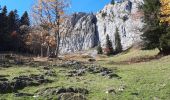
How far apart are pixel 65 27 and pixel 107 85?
40201 mm

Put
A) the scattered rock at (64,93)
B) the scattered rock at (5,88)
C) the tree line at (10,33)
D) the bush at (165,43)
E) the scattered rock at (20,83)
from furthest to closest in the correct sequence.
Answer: the tree line at (10,33)
the bush at (165,43)
the scattered rock at (20,83)
the scattered rock at (5,88)
the scattered rock at (64,93)

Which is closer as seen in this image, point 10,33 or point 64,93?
point 64,93

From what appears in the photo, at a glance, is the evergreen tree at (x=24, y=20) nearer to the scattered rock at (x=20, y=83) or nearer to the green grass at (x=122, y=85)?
the green grass at (x=122, y=85)

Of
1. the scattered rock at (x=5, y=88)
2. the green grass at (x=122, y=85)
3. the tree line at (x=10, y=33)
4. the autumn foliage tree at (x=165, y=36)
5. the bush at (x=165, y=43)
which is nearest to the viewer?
the green grass at (x=122, y=85)

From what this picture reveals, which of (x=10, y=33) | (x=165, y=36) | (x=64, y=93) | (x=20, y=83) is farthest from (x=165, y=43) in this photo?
(x=10, y=33)

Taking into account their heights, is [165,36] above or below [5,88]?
above

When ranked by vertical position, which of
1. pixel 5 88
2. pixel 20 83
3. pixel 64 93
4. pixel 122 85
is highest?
pixel 20 83

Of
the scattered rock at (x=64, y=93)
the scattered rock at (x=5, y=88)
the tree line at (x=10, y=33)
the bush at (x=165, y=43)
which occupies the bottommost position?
the scattered rock at (x=64, y=93)

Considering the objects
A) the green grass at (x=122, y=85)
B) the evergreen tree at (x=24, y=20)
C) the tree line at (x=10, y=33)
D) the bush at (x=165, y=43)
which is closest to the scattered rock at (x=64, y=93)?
→ the green grass at (x=122, y=85)

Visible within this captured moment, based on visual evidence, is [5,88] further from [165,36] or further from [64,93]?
[165,36]

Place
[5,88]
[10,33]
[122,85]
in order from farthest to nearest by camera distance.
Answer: [10,33]
[122,85]
[5,88]

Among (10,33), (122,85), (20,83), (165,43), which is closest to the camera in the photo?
(20,83)

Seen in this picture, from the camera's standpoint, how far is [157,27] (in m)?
54.0

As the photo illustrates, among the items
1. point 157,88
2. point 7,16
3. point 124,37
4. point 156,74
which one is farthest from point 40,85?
point 124,37
